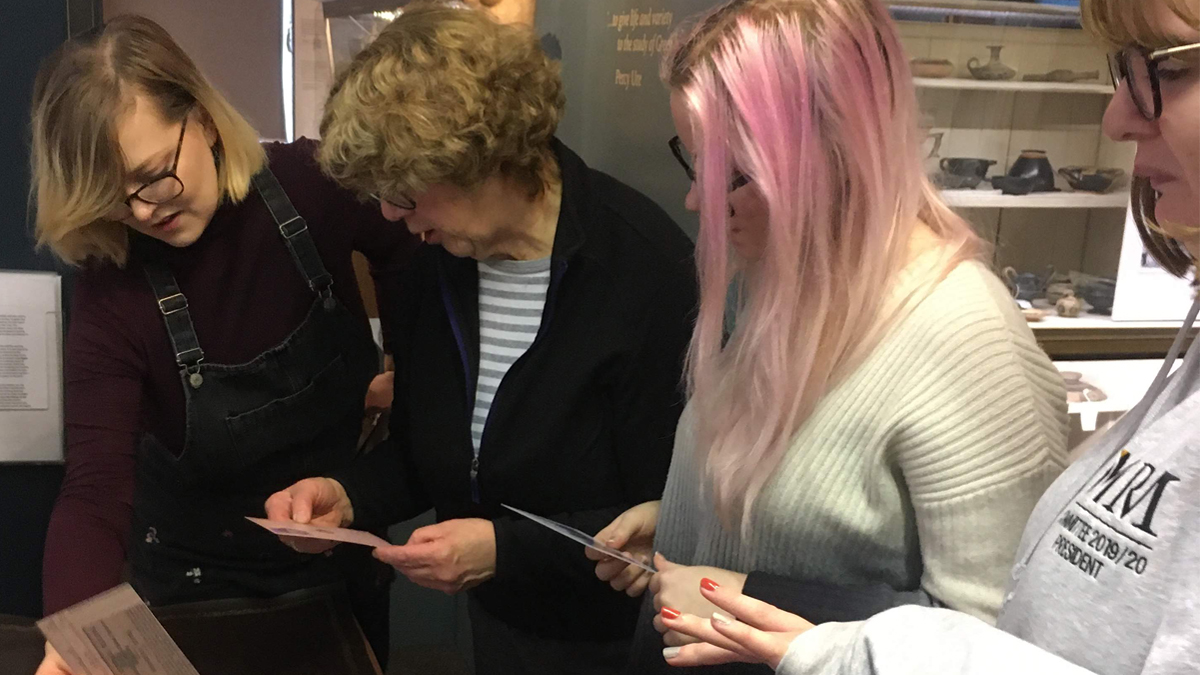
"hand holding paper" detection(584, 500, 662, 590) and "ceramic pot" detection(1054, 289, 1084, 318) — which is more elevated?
"ceramic pot" detection(1054, 289, 1084, 318)

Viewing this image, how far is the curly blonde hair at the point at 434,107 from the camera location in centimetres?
124

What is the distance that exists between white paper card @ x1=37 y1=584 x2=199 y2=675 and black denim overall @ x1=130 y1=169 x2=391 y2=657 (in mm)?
355

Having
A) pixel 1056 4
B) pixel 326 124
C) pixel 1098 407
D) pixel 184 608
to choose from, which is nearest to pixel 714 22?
pixel 326 124

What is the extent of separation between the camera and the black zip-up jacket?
1.31 meters

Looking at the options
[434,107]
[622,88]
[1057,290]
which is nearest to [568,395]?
[434,107]

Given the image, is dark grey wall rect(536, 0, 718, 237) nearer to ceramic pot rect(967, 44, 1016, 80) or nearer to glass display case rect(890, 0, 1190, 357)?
glass display case rect(890, 0, 1190, 357)

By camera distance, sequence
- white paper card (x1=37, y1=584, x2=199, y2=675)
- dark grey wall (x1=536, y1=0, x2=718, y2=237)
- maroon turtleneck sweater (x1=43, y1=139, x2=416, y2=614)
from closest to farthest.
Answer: white paper card (x1=37, y1=584, x2=199, y2=675) → maroon turtleneck sweater (x1=43, y1=139, x2=416, y2=614) → dark grey wall (x1=536, y1=0, x2=718, y2=237)

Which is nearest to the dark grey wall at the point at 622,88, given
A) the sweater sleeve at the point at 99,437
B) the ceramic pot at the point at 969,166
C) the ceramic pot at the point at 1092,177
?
the ceramic pot at the point at 969,166

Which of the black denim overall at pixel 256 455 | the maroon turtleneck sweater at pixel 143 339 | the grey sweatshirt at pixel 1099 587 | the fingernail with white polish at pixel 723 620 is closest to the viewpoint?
the grey sweatshirt at pixel 1099 587

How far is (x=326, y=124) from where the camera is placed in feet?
4.31

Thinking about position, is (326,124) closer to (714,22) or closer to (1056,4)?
(714,22)

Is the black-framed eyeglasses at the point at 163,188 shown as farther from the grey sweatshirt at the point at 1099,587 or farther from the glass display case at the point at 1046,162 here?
the glass display case at the point at 1046,162

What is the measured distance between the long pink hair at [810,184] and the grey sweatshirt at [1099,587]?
0.25m

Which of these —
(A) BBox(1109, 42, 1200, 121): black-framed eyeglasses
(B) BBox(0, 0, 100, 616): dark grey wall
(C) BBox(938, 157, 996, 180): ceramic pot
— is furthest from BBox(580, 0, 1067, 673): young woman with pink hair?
(B) BBox(0, 0, 100, 616): dark grey wall
